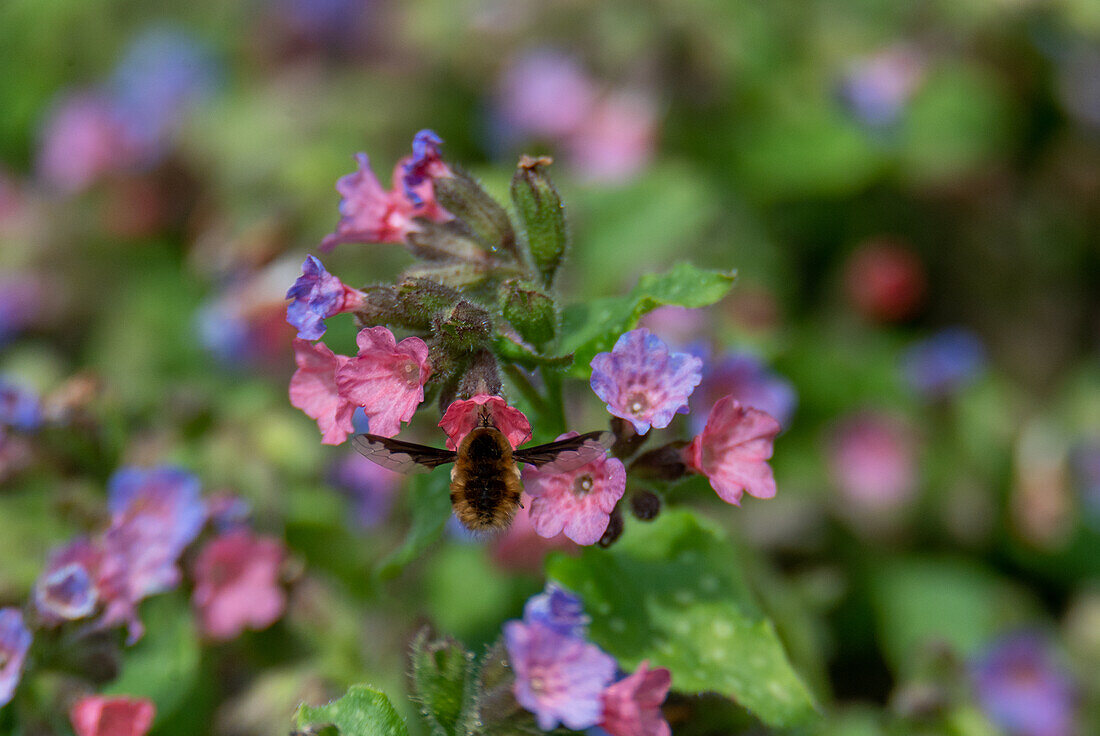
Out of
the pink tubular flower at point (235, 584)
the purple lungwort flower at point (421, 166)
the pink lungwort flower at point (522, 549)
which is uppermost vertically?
the purple lungwort flower at point (421, 166)

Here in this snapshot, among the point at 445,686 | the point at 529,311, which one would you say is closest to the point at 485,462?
the point at 529,311

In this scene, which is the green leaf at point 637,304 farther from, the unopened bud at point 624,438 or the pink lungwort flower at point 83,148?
the pink lungwort flower at point 83,148

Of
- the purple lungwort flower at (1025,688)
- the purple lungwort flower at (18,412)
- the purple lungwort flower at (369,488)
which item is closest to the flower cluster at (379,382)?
the purple lungwort flower at (18,412)

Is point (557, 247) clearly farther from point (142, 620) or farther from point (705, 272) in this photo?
point (142, 620)

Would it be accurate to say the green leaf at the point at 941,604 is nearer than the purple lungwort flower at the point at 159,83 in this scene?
Yes

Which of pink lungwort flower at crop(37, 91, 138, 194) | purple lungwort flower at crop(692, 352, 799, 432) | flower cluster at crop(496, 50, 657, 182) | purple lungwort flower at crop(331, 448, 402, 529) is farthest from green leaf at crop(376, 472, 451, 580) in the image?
pink lungwort flower at crop(37, 91, 138, 194)

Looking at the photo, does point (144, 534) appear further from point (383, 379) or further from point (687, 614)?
point (687, 614)
